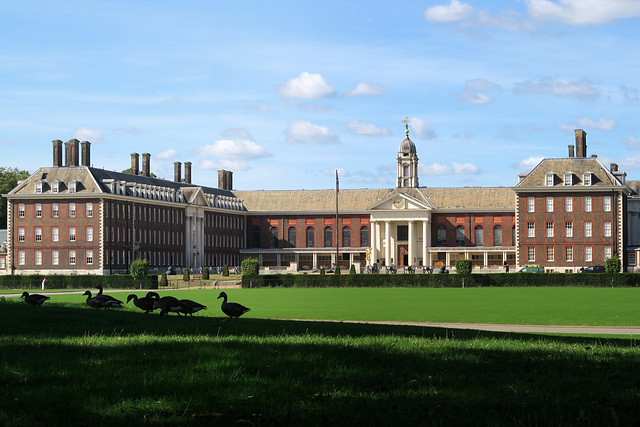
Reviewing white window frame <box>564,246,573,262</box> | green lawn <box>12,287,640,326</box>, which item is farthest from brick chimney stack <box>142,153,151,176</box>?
green lawn <box>12,287,640,326</box>

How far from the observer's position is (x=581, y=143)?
10056 centimetres

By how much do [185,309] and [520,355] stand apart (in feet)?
26.0

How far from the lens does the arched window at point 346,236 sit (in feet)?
405

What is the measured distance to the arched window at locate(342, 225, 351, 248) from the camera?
123 m

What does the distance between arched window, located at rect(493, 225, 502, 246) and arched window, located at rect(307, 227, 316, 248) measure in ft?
79.7

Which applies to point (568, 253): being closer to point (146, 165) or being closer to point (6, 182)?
point (146, 165)

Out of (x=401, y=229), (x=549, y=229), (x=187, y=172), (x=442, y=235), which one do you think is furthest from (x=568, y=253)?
(x=187, y=172)

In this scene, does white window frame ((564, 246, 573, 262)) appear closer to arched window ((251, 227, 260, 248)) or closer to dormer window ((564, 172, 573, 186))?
dormer window ((564, 172, 573, 186))

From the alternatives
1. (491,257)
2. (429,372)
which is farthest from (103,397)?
(491,257)

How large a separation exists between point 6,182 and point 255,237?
34068 millimetres

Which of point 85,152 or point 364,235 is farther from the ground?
point 85,152

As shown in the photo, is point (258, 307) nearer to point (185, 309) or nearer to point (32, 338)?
point (185, 309)

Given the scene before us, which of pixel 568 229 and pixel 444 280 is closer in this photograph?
pixel 444 280

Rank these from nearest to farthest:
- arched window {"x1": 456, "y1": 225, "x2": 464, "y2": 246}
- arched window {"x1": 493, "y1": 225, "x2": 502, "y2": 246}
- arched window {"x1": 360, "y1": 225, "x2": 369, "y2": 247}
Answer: arched window {"x1": 493, "y1": 225, "x2": 502, "y2": 246} < arched window {"x1": 456, "y1": 225, "x2": 464, "y2": 246} < arched window {"x1": 360, "y1": 225, "x2": 369, "y2": 247}
